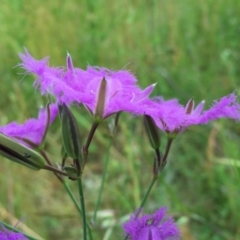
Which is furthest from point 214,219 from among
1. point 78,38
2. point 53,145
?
point 78,38

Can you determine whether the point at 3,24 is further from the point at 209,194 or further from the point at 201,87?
the point at 209,194

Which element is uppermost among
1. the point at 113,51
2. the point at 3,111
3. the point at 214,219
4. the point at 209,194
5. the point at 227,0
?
the point at 227,0

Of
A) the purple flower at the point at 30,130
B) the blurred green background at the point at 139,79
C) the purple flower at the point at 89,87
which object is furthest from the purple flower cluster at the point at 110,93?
the blurred green background at the point at 139,79

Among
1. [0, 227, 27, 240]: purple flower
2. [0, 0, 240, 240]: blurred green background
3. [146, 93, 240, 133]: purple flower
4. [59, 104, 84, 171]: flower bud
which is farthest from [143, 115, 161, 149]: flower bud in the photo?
[0, 0, 240, 240]: blurred green background

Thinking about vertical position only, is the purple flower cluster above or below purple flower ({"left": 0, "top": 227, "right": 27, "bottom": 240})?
above

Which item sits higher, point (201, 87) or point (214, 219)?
point (201, 87)

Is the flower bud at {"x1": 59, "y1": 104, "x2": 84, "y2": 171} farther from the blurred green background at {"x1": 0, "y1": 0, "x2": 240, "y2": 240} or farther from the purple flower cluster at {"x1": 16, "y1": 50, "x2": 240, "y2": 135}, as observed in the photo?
the blurred green background at {"x1": 0, "y1": 0, "x2": 240, "y2": 240}
